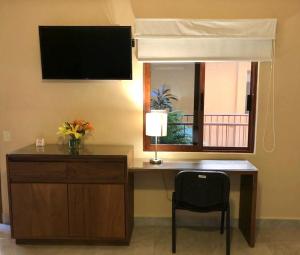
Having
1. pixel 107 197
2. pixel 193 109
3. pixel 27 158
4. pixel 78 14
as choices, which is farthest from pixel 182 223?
pixel 78 14

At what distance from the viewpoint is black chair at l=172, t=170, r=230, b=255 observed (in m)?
2.25

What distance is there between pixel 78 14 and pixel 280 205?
2934 millimetres

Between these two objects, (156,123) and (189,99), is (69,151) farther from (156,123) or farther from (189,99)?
(189,99)

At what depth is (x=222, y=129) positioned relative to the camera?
4.18 metres

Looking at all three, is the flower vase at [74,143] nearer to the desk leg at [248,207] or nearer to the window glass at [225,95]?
the window glass at [225,95]

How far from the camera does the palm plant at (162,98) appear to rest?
2.97 m

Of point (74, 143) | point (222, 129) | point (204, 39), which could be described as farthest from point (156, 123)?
point (222, 129)

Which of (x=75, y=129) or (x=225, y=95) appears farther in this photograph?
(x=225, y=95)

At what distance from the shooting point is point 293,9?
268 centimetres

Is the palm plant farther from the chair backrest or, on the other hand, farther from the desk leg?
the desk leg

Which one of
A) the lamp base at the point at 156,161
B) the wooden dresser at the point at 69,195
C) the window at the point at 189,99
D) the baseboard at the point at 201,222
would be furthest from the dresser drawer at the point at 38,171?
the baseboard at the point at 201,222

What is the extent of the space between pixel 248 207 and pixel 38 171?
79.2 inches

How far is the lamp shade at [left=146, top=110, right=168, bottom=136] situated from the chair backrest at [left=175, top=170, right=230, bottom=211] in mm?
540

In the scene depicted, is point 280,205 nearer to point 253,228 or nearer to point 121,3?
point 253,228
